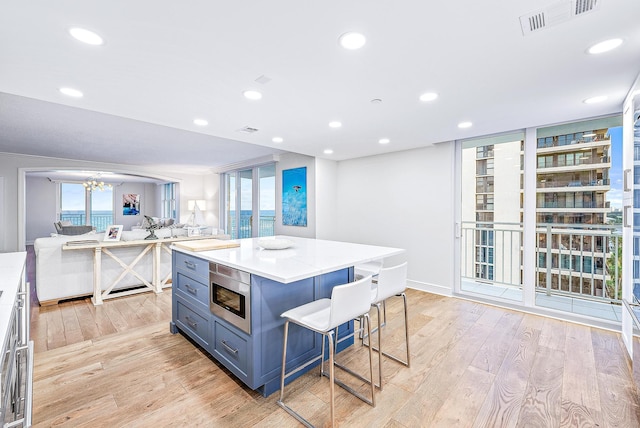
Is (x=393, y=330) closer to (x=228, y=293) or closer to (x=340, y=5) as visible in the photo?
(x=228, y=293)

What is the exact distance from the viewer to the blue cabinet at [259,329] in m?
1.92

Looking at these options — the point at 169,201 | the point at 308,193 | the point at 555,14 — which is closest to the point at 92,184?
the point at 169,201

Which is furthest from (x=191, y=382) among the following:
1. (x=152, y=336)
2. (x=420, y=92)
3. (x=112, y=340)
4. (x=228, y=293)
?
(x=420, y=92)

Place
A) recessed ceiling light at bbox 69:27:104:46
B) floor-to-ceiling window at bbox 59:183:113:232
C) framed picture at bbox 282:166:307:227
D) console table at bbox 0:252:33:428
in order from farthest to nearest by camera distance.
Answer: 1. floor-to-ceiling window at bbox 59:183:113:232
2. framed picture at bbox 282:166:307:227
3. recessed ceiling light at bbox 69:27:104:46
4. console table at bbox 0:252:33:428

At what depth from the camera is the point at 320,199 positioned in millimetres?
5395

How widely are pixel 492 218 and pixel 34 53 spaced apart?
16.8 feet

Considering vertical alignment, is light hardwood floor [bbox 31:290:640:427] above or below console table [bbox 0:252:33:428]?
below

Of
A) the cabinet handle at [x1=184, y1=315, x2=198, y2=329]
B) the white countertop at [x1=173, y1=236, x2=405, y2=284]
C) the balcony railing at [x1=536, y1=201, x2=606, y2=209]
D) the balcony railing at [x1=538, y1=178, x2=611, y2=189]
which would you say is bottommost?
the cabinet handle at [x1=184, y1=315, x2=198, y2=329]

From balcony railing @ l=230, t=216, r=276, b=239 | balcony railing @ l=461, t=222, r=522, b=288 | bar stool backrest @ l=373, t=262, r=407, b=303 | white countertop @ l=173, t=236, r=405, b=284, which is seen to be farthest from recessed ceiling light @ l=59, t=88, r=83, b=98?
balcony railing @ l=461, t=222, r=522, b=288

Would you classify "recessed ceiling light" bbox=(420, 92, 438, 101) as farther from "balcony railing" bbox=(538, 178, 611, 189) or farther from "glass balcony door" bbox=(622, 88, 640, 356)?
"balcony railing" bbox=(538, 178, 611, 189)

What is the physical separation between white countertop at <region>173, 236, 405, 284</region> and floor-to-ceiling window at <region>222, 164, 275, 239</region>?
11.8 ft

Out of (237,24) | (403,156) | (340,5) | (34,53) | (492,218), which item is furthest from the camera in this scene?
(403,156)

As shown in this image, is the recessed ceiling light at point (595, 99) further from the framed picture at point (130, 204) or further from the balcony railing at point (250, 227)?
the framed picture at point (130, 204)

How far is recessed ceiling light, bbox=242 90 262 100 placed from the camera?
8.04ft
